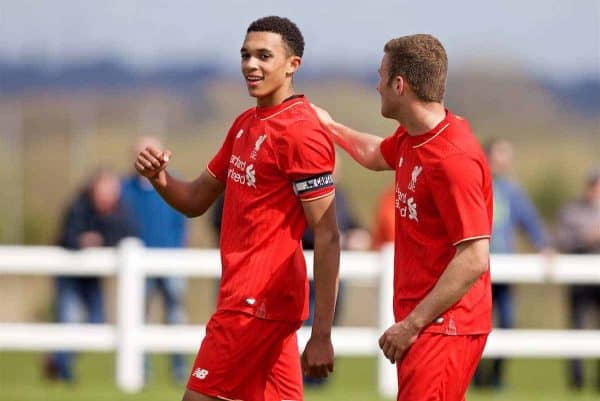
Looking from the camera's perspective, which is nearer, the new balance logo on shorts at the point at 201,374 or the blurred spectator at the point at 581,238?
the new balance logo on shorts at the point at 201,374

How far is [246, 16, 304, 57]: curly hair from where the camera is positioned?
20.9ft

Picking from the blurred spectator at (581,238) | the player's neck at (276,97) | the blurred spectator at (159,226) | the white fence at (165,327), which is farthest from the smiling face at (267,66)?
the blurred spectator at (581,238)

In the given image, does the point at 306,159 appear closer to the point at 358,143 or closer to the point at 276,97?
the point at 276,97

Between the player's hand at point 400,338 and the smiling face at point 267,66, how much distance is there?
1300mm

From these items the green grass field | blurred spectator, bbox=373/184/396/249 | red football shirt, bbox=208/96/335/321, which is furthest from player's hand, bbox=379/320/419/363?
blurred spectator, bbox=373/184/396/249

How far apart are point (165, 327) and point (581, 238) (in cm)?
422

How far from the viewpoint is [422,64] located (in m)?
5.78

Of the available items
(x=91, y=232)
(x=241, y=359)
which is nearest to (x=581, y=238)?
(x=91, y=232)

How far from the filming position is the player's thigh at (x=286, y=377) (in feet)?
20.9

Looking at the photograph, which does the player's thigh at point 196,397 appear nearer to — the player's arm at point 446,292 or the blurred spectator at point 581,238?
the player's arm at point 446,292

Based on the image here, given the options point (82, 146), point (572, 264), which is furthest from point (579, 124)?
point (572, 264)

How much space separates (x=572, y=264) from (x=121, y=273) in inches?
161

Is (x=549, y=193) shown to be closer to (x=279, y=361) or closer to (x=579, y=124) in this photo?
(x=579, y=124)

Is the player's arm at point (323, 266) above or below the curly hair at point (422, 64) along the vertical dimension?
below
